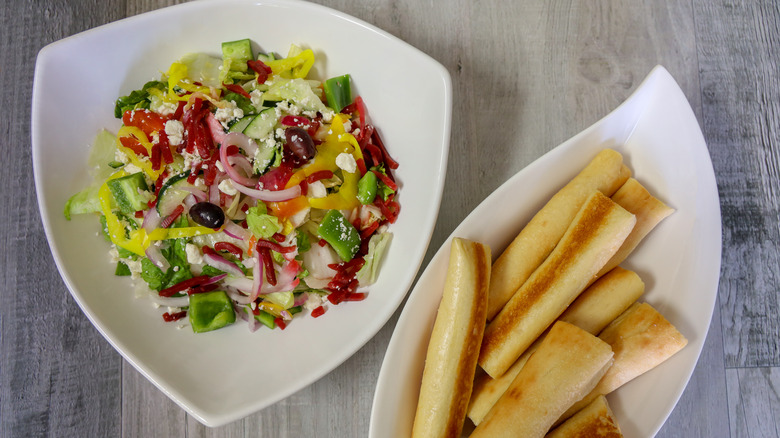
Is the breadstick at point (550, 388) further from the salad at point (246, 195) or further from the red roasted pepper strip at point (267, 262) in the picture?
the red roasted pepper strip at point (267, 262)

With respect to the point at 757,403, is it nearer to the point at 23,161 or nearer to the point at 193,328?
the point at 193,328

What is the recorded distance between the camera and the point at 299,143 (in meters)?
1.39

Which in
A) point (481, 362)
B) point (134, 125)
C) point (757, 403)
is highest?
point (134, 125)

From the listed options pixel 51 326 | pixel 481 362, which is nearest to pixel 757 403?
pixel 481 362

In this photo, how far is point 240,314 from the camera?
1543 millimetres

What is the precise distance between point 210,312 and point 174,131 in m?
0.49

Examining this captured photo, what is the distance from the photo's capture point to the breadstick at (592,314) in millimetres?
1400

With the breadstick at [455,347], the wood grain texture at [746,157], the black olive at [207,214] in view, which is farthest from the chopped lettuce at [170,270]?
the wood grain texture at [746,157]

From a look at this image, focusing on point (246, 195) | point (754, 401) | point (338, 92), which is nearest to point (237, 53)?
point (338, 92)

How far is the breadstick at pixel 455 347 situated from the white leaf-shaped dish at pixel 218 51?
132 mm

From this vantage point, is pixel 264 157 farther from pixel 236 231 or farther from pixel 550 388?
pixel 550 388

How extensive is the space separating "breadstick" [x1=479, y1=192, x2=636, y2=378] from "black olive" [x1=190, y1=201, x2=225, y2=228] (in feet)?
2.43

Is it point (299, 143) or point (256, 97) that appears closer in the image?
point (299, 143)

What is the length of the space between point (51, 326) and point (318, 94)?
44.4 inches
